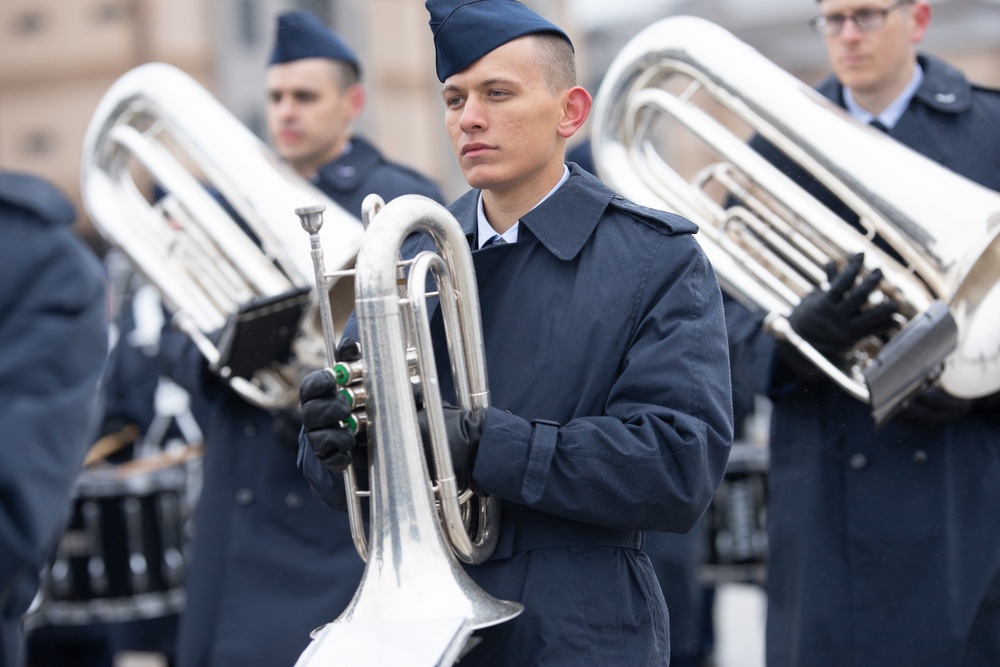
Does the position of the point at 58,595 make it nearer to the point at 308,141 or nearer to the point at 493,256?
the point at 308,141

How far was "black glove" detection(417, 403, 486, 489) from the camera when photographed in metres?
2.60

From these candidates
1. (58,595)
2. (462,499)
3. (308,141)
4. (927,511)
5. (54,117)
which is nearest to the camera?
(462,499)

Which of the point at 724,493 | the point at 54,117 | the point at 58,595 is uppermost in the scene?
the point at 54,117

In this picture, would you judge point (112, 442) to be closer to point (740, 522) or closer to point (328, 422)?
point (740, 522)

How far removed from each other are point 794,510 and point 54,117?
28.3m

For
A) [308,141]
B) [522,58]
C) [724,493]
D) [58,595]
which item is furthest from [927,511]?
[58,595]

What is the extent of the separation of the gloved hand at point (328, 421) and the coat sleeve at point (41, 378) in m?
0.47

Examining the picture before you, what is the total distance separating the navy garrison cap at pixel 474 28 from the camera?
8.98 ft

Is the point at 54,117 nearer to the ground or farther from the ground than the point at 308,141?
farther from the ground

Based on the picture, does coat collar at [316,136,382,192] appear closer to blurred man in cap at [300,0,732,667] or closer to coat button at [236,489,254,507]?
coat button at [236,489,254,507]

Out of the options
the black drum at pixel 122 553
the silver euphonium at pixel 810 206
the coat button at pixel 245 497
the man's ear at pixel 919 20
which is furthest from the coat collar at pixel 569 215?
the black drum at pixel 122 553

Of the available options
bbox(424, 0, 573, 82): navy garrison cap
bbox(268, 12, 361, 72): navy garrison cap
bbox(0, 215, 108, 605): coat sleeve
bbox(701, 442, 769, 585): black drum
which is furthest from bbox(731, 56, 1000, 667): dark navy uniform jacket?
bbox(701, 442, 769, 585): black drum

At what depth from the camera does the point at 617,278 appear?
2.72 meters

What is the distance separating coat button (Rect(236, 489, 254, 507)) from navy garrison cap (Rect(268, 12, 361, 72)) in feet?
4.61
